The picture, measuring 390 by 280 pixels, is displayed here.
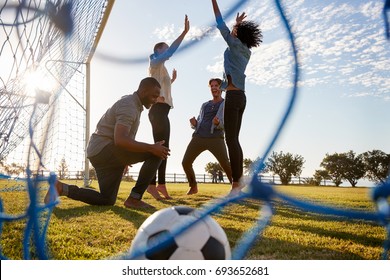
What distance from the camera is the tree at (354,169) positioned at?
110ft

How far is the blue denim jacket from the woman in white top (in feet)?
1.68

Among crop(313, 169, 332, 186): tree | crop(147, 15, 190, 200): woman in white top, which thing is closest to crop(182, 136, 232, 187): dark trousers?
crop(147, 15, 190, 200): woman in white top

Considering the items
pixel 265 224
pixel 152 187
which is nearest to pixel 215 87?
pixel 152 187

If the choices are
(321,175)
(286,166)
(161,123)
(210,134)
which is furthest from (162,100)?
(321,175)

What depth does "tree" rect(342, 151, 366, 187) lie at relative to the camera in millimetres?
33541

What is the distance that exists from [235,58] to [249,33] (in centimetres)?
35

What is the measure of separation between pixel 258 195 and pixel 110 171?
1890mm

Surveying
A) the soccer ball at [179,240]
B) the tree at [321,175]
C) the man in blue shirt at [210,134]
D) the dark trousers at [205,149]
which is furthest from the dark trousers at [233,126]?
the tree at [321,175]

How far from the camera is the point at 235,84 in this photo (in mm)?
3662

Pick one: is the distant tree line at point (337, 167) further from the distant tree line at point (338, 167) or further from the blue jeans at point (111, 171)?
the blue jeans at point (111, 171)

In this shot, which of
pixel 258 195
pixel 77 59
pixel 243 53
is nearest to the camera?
pixel 258 195

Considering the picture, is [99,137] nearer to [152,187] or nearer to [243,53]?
[152,187]

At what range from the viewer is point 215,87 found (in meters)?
4.77
